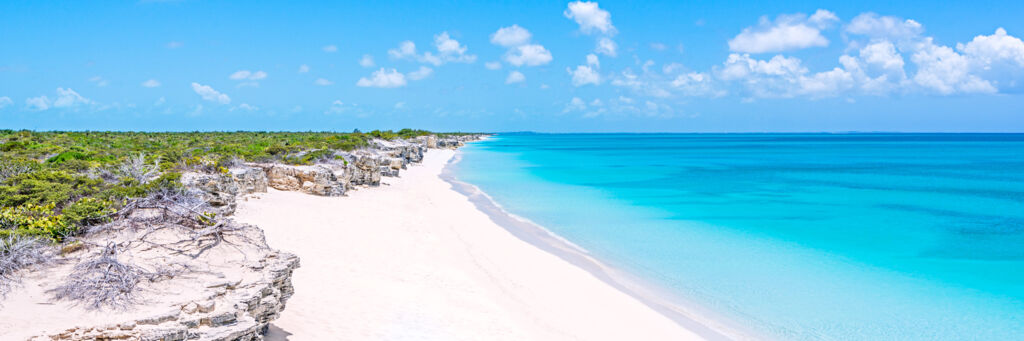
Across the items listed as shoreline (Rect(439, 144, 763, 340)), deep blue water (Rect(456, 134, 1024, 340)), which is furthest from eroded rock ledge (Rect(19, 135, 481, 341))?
deep blue water (Rect(456, 134, 1024, 340))

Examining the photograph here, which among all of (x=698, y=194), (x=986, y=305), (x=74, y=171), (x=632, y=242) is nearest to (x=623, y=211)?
(x=632, y=242)

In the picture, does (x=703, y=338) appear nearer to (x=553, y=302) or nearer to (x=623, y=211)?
(x=553, y=302)

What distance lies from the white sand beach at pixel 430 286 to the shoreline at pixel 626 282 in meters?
0.30

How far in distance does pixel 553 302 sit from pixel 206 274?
553cm

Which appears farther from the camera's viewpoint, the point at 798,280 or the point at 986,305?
the point at 798,280

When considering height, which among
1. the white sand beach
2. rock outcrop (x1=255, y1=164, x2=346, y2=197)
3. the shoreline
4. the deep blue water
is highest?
rock outcrop (x1=255, y1=164, x2=346, y2=197)

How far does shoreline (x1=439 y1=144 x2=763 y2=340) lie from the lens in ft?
30.3

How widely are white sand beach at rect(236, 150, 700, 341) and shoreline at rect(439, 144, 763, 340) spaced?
30 cm

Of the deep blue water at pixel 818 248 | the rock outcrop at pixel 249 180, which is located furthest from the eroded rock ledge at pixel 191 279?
the deep blue water at pixel 818 248

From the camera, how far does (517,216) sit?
19344 mm

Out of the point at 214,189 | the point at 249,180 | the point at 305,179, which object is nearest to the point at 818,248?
the point at 214,189

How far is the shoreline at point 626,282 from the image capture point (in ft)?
30.3

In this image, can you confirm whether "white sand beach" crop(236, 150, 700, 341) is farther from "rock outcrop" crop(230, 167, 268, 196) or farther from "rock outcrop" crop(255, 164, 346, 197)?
"rock outcrop" crop(255, 164, 346, 197)

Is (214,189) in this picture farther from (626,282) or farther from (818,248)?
(818,248)
